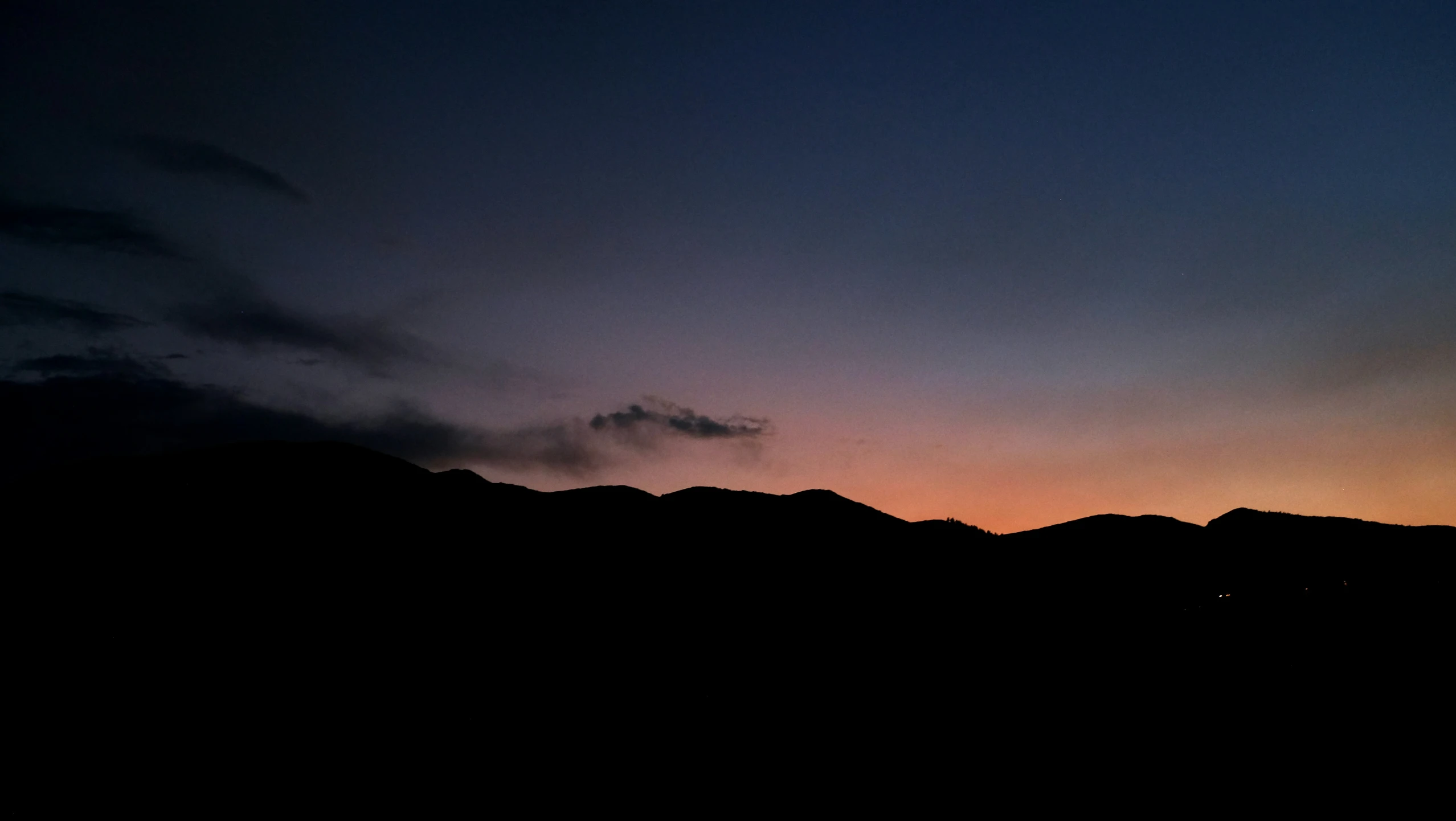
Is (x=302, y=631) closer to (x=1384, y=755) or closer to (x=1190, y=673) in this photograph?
(x=1190, y=673)

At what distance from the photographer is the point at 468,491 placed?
148ft

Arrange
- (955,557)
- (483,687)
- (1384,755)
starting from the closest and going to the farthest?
(1384,755)
(483,687)
(955,557)

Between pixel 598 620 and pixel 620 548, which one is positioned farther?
pixel 620 548

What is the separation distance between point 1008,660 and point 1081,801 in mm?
10227

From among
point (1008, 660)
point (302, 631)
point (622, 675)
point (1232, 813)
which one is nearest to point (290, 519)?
point (302, 631)

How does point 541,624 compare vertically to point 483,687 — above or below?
above

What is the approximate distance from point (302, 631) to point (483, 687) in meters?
8.39

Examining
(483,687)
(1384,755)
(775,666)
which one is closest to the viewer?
(1384,755)

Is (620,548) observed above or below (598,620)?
above

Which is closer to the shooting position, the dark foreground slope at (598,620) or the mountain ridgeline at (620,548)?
the dark foreground slope at (598,620)

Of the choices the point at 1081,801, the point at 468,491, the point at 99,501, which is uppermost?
the point at 468,491

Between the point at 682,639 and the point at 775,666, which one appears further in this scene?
the point at 682,639

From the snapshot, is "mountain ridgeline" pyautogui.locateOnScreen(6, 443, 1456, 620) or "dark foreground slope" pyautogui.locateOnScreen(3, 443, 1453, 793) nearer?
"dark foreground slope" pyautogui.locateOnScreen(3, 443, 1453, 793)

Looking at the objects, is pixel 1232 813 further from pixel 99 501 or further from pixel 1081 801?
pixel 99 501
